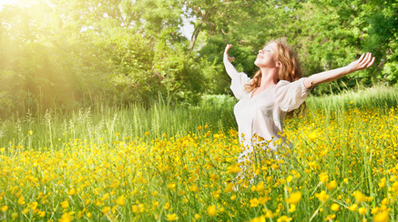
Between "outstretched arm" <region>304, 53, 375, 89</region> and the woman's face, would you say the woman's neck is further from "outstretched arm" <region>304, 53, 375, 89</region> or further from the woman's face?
"outstretched arm" <region>304, 53, 375, 89</region>

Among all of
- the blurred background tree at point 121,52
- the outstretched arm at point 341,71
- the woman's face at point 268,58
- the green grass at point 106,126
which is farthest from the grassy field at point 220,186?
the blurred background tree at point 121,52

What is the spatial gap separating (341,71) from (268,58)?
85cm

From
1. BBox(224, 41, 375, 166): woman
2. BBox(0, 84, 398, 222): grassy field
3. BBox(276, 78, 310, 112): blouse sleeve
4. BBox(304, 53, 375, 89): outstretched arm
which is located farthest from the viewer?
BBox(276, 78, 310, 112): blouse sleeve

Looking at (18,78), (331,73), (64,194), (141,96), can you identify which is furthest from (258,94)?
(141,96)

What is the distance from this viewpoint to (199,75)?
11.9 meters

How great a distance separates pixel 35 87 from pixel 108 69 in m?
2.63

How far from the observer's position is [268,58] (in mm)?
3102

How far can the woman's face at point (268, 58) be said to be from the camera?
3.09 m

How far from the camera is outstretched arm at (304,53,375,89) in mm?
2326

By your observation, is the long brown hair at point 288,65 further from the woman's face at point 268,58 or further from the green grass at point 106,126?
the green grass at point 106,126

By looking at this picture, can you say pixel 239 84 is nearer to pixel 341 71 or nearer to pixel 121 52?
pixel 341 71

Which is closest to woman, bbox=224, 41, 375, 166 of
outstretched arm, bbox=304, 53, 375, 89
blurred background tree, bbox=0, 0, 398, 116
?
outstretched arm, bbox=304, 53, 375, 89

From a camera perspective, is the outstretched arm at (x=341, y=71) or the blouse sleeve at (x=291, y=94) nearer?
the outstretched arm at (x=341, y=71)

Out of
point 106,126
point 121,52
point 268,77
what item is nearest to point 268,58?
point 268,77
